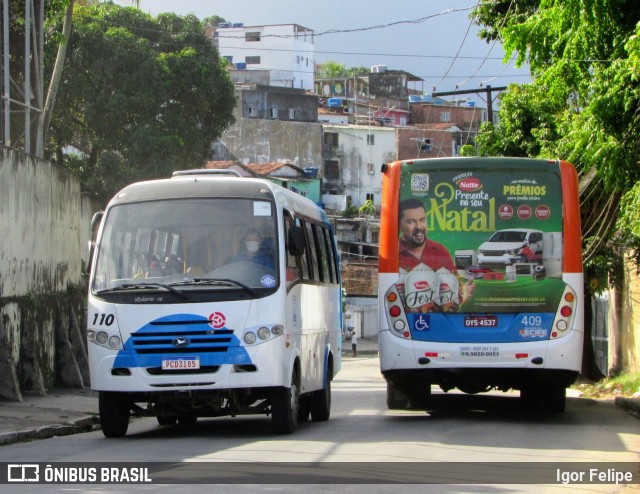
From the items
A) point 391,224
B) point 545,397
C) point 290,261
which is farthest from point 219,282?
point 545,397

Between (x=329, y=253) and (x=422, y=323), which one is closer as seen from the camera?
(x=422, y=323)

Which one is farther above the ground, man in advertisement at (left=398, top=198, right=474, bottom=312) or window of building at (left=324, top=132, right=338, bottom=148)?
window of building at (left=324, top=132, right=338, bottom=148)

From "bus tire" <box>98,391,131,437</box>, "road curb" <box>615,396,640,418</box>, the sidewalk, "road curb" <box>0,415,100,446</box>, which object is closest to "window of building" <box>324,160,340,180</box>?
the sidewalk

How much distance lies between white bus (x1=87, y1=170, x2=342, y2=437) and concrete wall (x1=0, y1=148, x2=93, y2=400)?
16.1ft

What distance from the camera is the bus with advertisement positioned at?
13547 millimetres

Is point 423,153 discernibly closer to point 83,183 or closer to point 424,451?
point 83,183

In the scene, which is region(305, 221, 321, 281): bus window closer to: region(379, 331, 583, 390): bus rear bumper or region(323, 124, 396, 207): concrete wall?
region(379, 331, 583, 390): bus rear bumper

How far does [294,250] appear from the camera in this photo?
42.2 ft

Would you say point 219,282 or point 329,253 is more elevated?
point 329,253

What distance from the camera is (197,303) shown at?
472 inches

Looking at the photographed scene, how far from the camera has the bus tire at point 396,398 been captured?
612 inches

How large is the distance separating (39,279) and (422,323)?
859 cm

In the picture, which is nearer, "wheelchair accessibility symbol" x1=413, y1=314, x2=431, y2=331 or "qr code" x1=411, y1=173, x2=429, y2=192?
"wheelchair accessibility symbol" x1=413, y1=314, x2=431, y2=331

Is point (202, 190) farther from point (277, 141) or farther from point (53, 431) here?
point (277, 141)
